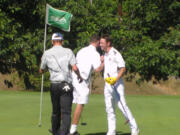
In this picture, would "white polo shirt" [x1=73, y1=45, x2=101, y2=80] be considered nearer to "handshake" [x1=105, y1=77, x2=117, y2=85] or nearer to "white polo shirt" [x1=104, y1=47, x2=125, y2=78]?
"white polo shirt" [x1=104, y1=47, x2=125, y2=78]

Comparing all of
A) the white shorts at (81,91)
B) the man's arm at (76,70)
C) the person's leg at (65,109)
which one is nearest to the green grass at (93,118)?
the white shorts at (81,91)

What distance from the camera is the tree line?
2751cm

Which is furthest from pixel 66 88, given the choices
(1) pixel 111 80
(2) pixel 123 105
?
(2) pixel 123 105

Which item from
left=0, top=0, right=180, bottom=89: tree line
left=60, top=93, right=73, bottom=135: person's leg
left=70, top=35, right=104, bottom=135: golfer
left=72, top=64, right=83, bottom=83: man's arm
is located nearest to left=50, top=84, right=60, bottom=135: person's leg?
left=60, top=93, right=73, bottom=135: person's leg

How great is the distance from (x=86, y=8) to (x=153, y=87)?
21.7 ft

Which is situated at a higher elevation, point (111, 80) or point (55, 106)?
point (111, 80)

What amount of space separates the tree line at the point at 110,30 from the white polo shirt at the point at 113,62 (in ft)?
57.1

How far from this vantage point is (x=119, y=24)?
28.2m

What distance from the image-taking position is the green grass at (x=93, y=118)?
10832 mm

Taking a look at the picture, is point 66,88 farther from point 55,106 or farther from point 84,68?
point 84,68

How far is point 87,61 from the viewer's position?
9891 mm

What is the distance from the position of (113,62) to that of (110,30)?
733 inches

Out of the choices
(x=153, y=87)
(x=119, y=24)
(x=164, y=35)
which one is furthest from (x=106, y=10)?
(x=153, y=87)

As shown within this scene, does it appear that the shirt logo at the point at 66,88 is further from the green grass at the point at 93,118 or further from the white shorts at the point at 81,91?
the green grass at the point at 93,118
